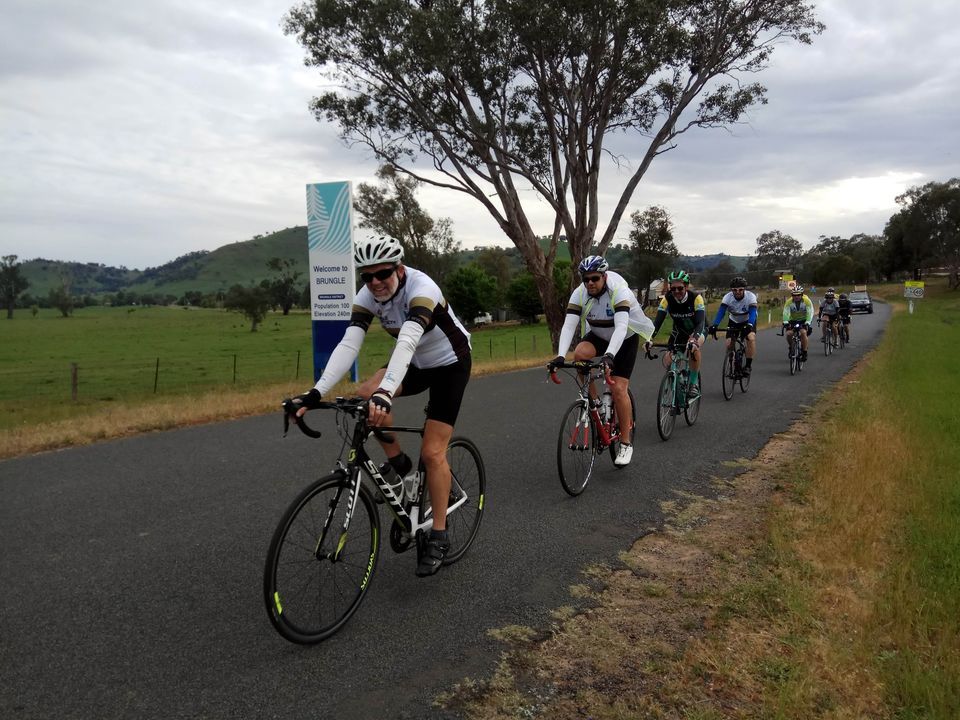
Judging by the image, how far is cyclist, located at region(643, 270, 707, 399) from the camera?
9180 mm

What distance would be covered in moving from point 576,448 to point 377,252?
3.07 metres

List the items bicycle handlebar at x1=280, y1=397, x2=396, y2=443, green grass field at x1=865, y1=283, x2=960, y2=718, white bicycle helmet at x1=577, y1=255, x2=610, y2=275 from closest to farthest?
1. green grass field at x1=865, y1=283, x2=960, y2=718
2. bicycle handlebar at x1=280, y1=397, x2=396, y2=443
3. white bicycle helmet at x1=577, y1=255, x2=610, y2=275

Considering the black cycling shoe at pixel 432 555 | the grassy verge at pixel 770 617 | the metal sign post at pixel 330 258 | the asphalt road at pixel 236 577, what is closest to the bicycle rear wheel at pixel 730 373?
the asphalt road at pixel 236 577

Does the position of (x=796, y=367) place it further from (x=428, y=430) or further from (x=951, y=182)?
(x=951, y=182)

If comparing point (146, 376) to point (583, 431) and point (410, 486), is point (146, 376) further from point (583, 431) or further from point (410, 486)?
point (410, 486)

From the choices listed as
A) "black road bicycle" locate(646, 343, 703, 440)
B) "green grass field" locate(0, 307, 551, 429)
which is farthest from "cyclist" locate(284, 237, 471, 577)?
"green grass field" locate(0, 307, 551, 429)

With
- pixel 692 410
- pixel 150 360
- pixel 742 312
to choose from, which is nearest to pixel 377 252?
pixel 692 410

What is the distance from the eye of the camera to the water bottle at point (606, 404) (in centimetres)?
664

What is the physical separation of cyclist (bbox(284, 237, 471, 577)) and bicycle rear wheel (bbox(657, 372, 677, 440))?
471cm

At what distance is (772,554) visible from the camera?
14.9 feet

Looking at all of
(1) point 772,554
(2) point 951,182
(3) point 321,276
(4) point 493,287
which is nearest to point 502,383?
(3) point 321,276

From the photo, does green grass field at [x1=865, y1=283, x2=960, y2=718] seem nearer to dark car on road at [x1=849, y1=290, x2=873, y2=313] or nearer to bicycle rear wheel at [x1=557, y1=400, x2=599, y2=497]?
bicycle rear wheel at [x1=557, y1=400, x2=599, y2=497]

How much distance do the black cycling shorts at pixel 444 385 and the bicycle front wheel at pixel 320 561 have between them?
0.73 metres

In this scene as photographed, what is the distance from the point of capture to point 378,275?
390cm
